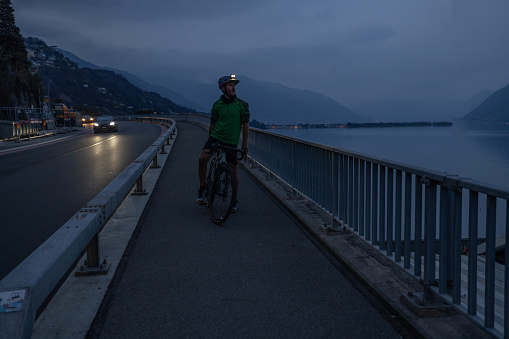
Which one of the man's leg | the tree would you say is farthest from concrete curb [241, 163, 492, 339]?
the tree

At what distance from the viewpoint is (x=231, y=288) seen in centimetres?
447

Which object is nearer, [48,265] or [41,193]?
[48,265]

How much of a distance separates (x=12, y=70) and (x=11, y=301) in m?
71.6

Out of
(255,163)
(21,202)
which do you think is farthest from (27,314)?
(255,163)

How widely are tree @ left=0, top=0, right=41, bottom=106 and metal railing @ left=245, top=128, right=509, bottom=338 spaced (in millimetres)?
56911

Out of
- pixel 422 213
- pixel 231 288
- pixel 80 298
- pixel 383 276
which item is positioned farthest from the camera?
pixel 383 276

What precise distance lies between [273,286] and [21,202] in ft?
21.5

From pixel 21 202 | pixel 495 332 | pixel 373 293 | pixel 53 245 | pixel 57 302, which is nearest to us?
pixel 495 332

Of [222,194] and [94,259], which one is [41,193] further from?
[94,259]

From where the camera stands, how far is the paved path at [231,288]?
3.61 meters

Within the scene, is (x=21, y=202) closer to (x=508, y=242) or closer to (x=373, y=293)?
(x=373, y=293)

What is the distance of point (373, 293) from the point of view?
4.35 meters

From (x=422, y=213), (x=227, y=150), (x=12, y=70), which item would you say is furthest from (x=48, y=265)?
(x=12, y=70)

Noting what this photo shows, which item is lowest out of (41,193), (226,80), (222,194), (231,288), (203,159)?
(231,288)
